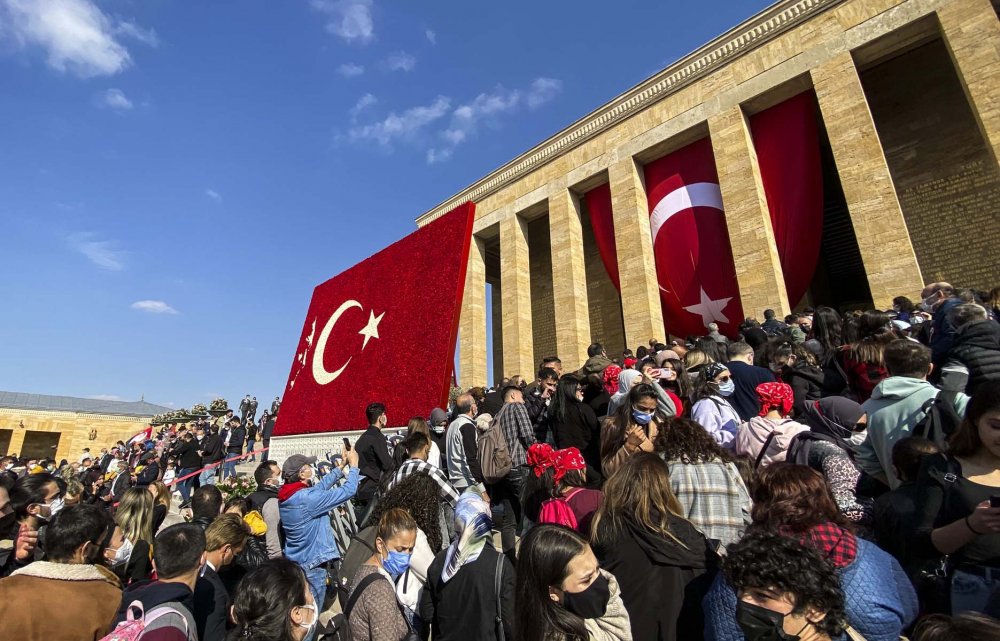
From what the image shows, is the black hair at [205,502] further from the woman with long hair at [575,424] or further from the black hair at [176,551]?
the woman with long hair at [575,424]

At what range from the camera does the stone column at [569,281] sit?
44.2 feet

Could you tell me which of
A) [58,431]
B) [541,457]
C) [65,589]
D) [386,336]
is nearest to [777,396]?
[541,457]

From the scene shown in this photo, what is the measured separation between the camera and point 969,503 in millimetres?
1610

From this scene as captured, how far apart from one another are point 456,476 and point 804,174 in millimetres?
10195

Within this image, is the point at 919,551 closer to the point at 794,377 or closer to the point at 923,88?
the point at 794,377

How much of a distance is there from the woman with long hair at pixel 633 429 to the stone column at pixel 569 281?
10.2 meters

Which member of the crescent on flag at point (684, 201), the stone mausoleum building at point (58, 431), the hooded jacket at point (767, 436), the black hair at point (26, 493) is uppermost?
the crescent on flag at point (684, 201)

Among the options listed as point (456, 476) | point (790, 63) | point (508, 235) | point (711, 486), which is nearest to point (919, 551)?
point (711, 486)

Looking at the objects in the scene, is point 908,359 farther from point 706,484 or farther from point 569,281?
point 569,281

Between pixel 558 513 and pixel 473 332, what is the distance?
13.2 metres

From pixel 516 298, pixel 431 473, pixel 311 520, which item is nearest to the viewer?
pixel 431 473

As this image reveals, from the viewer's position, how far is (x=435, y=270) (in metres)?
11.4

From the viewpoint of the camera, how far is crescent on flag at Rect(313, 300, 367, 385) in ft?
45.3

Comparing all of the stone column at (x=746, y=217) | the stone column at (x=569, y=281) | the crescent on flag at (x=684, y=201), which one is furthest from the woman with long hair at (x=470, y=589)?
the crescent on flag at (x=684, y=201)
